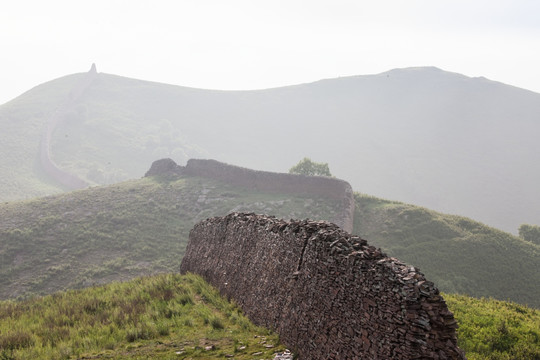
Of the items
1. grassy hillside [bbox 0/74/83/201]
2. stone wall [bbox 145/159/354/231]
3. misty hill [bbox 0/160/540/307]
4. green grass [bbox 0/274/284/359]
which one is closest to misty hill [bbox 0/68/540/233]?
grassy hillside [bbox 0/74/83/201]

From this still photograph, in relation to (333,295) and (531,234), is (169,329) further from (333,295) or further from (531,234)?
(531,234)

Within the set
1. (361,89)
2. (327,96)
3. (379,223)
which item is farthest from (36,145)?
(361,89)

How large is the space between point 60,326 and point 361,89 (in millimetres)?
162110

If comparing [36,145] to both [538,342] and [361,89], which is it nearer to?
[538,342]

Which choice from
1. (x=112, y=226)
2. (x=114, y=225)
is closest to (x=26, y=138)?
(x=114, y=225)

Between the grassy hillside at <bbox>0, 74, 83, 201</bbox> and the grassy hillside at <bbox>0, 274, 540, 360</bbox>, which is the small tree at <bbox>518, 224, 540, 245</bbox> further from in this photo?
the grassy hillside at <bbox>0, 74, 83, 201</bbox>

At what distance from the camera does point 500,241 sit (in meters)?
29.7

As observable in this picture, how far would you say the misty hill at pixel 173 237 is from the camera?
84.6 ft

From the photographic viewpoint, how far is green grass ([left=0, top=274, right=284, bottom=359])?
9.63m

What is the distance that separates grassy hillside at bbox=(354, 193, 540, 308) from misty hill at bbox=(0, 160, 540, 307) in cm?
6

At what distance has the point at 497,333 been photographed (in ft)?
34.0

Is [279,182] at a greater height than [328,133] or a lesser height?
lesser

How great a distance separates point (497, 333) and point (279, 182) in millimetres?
31851

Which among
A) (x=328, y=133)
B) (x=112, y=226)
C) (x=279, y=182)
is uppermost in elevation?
(x=328, y=133)
